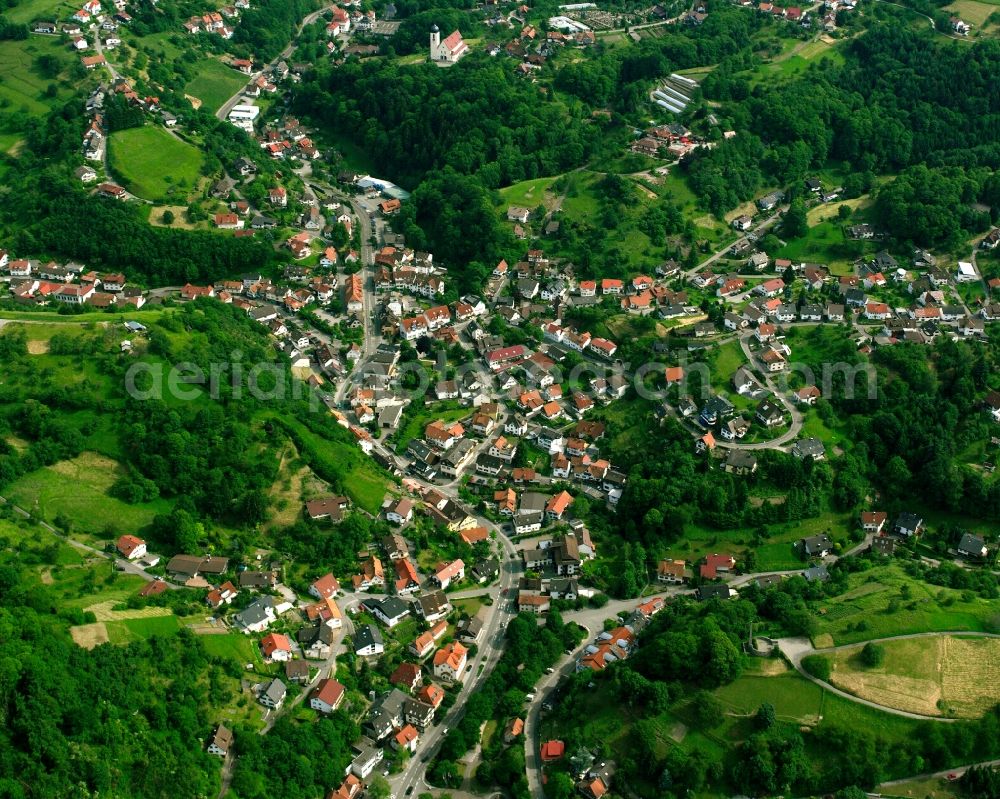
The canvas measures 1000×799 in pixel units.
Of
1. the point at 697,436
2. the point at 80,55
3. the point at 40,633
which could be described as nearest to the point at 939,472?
the point at 697,436

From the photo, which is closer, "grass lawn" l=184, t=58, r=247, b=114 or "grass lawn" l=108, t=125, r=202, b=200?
"grass lawn" l=108, t=125, r=202, b=200

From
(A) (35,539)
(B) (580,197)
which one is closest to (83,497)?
(A) (35,539)

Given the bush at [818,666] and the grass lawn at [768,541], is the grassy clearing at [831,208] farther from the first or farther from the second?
the bush at [818,666]

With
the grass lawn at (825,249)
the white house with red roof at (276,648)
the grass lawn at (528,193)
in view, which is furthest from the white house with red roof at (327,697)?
the grass lawn at (825,249)

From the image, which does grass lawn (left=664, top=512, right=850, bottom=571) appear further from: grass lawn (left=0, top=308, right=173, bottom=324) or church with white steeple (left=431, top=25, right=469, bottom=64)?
church with white steeple (left=431, top=25, right=469, bottom=64)

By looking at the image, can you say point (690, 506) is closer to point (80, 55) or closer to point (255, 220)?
point (255, 220)

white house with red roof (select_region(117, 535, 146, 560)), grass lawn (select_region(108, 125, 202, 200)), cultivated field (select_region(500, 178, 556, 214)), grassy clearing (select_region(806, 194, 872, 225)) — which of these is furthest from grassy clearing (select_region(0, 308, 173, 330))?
grassy clearing (select_region(806, 194, 872, 225))

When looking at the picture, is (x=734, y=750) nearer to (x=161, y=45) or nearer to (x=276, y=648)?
(x=276, y=648)
